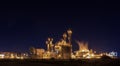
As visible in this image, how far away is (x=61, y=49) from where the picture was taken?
481 feet

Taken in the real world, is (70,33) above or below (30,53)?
above

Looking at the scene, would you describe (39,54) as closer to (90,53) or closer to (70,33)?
(70,33)

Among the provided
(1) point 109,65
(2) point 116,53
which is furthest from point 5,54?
(1) point 109,65

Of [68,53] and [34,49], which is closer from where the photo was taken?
[68,53]

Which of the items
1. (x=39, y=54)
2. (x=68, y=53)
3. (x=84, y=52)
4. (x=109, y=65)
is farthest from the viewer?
(x=84, y=52)

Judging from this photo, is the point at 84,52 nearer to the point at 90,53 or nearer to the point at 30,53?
the point at 90,53

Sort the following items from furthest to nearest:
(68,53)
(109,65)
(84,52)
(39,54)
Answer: (84,52)
(39,54)
(68,53)
(109,65)

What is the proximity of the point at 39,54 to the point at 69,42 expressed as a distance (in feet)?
64.4

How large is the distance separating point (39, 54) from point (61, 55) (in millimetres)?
16749

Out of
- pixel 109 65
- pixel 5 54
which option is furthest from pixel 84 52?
pixel 109 65

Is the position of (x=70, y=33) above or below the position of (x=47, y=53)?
above

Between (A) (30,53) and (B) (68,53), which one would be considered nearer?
(B) (68,53)

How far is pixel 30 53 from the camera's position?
16188 centimetres

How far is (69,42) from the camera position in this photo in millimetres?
146875
